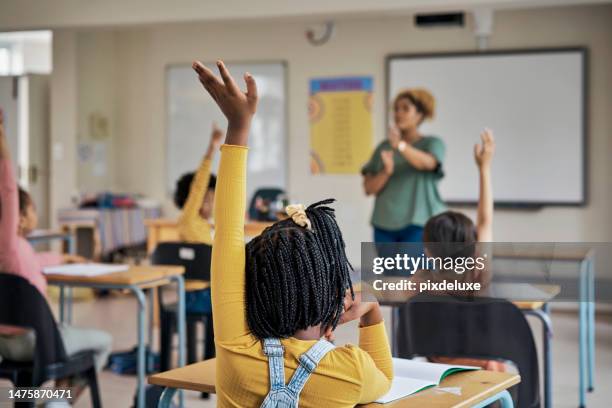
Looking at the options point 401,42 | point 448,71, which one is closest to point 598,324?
point 448,71

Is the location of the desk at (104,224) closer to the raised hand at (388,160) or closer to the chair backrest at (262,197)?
the chair backrest at (262,197)

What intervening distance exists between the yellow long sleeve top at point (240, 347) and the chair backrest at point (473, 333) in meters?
0.96

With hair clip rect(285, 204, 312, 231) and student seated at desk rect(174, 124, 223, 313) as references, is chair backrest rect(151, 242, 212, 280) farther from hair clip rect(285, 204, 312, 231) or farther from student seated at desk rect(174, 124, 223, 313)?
hair clip rect(285, 204, 312, 231)

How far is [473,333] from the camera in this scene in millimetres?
2398

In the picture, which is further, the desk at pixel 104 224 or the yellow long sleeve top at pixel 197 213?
the desk at pixel 104 224

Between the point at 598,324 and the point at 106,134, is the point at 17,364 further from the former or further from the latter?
the point at 106,134

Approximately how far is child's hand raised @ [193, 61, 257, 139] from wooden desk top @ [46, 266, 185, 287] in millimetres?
2038

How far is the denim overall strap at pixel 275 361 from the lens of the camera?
1370 millimetres

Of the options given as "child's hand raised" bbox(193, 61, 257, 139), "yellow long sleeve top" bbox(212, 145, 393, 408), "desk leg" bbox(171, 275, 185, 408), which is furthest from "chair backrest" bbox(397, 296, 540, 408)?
"desk leg" bbox(171, 275, 185, 408)

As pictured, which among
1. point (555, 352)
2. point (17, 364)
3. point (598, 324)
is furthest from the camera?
point (598, 324)

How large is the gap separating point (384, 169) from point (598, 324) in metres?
2.66

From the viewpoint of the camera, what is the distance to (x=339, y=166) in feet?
23.0

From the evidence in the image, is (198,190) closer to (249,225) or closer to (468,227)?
(249,225)

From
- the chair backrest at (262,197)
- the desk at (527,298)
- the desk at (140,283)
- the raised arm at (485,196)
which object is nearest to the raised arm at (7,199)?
the desk at (140,283)
